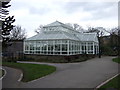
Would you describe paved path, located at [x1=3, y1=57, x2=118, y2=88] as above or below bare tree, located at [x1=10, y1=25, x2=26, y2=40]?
below

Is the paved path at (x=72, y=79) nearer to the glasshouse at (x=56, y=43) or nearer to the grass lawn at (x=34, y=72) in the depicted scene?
the grass lawn at (x=34, y=72)

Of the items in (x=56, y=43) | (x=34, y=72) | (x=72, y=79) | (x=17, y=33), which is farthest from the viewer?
(x=17, y=33)

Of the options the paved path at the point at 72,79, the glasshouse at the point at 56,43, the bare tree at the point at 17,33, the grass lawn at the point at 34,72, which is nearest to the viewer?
the paved path at the point at 72,79

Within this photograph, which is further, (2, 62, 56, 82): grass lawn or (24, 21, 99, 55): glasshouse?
(24, 21, 99, 55): glasshouse

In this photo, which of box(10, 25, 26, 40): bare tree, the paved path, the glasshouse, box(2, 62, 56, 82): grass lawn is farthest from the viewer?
box(10, 25, 26, 40): bare tree

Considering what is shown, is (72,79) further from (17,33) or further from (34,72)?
(17,33)

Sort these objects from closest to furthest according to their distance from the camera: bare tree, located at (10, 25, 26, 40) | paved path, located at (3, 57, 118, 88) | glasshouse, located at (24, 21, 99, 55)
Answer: paved path, located at (3, 57, 118, 88) < glasshouse, located at (24, 21, 99, 55) < bare tree, located at (10, 25, 26, 40)

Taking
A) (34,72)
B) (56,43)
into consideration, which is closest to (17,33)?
(56,43)

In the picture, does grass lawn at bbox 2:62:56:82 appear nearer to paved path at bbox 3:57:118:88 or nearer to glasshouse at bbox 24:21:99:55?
paved path at bbox 3:57:118:88

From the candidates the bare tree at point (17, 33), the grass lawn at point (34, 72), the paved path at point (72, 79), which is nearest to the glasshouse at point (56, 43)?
the grass lawn at point (34, 72)

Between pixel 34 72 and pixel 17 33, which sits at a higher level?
pixel 17 33

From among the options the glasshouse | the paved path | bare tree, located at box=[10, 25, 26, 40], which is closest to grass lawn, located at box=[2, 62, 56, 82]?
the paved path

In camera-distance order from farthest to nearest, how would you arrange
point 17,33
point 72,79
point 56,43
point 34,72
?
point 17,33 → point 56,43 → point 34,72 → point 72,79

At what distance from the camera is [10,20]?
1102 centimetres
